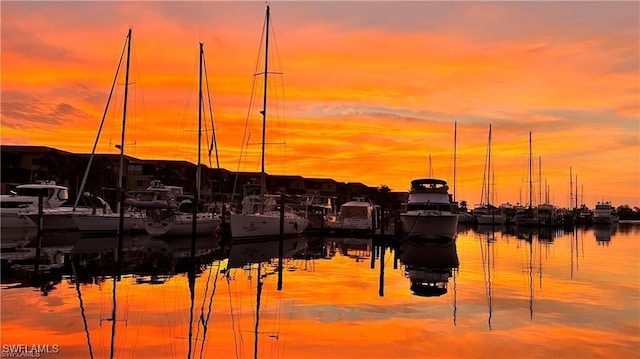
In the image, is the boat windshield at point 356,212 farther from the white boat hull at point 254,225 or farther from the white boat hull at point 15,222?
the white boat hull at point 15,222

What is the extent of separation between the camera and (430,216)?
45.6 metres

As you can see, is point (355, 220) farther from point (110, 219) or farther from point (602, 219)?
point (602, 219)

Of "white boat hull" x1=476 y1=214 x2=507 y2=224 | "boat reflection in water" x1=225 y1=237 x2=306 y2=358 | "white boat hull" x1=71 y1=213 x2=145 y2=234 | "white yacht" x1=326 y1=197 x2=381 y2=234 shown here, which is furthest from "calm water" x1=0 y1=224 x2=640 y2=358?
"white boat hull" x1=476 y1=214 x2=507 y2=224

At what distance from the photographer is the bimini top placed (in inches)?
1884

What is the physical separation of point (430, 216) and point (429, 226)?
1099 millimetres

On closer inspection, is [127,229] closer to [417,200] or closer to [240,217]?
[240,217]

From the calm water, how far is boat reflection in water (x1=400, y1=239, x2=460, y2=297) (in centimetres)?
28

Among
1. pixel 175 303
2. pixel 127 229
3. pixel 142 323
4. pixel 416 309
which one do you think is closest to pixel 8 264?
pixel 175 303

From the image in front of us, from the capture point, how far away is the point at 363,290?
2283cm

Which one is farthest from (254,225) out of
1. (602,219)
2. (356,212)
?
(602,219)

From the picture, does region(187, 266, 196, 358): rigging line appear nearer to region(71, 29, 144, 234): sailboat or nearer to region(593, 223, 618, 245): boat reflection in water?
region(71, 29, 144, 234): sailboat

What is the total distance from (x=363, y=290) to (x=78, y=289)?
10.7m

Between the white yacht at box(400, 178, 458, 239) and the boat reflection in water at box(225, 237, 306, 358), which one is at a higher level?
the white yacht at box(400, 178, 458, 239)

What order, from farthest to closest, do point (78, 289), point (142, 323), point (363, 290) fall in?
point (363, 290), point (78, 289), point (142, 323)
